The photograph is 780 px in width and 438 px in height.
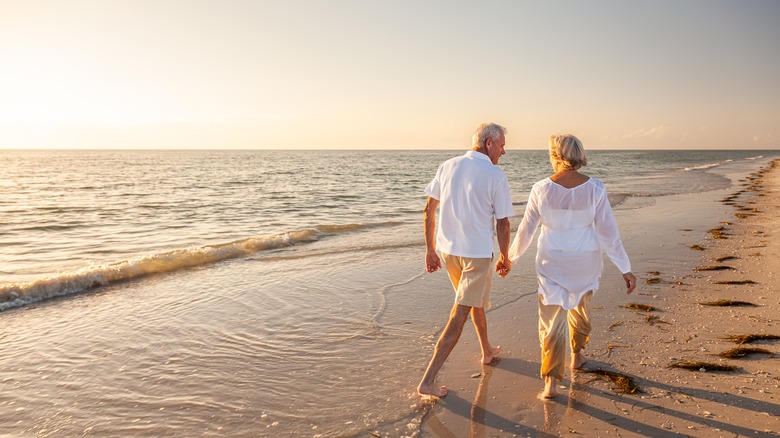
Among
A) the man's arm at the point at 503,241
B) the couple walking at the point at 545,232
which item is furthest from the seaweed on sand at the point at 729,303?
the man's arm at the point at 503,241

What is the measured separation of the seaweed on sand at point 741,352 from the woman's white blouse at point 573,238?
4.94ft

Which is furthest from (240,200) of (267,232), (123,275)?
(123,275)

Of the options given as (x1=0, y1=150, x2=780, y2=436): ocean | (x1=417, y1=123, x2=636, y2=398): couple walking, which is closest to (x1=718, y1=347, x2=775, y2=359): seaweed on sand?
(x1=417, y1=123, x2=636, y2=398): couple walking

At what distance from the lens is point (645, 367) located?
405 cm

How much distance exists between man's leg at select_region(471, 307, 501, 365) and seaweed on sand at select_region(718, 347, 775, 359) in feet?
6.46

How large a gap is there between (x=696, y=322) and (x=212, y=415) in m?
4.86

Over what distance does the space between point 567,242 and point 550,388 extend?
112 cm

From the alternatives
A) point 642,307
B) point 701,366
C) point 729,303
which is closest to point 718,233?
point 729,303

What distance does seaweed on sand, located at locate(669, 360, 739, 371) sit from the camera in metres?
3.92

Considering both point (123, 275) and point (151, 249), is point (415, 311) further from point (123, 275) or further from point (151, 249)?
point (151, 249)

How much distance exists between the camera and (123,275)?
8117mm

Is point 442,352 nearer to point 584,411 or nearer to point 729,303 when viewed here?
point 584,411

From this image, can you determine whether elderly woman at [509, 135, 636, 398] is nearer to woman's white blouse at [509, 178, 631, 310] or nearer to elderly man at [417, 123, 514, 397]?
woman's white blouse at [509, 178, 631, 310]

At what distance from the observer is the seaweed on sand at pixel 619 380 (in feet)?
12.0
